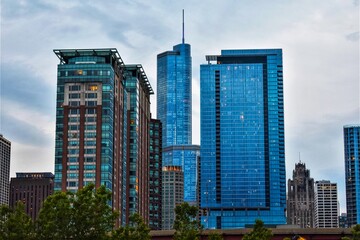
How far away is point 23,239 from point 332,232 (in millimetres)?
35142

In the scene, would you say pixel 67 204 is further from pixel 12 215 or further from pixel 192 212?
pixel 192 212

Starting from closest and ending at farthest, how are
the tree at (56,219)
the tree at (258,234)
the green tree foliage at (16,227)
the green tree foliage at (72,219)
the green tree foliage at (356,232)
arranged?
the green tree foliage at (16,227) < the tree at (56,219) < the green tree foliage at (72,219) < the tree at (258,234) < the green tree foliage at (356,232)

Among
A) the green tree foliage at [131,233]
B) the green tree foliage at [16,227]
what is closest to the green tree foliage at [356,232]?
the green tree foliage at [131,233]

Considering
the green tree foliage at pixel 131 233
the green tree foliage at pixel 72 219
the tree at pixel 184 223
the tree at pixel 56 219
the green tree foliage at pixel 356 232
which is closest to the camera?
the tree at pixel 56 219

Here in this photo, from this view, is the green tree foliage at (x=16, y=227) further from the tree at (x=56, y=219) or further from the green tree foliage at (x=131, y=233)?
the green tree foliage at (x=131, y=233)

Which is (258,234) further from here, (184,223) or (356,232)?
(356,232)

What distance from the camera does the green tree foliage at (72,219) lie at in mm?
74312

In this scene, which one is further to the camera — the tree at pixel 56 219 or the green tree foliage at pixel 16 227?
the tree at pixel 56 219

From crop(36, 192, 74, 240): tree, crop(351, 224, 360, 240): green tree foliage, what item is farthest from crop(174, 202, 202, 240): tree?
crop(351, 224, 360, 240): green tree foliage

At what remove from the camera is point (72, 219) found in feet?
246

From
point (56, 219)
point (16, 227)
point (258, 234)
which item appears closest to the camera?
point (16, 227)

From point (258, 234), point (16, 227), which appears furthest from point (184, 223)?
point (16, 227)

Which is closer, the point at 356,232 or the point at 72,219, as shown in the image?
the point at 72,219

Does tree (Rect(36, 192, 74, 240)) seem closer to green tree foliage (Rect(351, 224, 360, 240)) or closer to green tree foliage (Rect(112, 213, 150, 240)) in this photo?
green tree foliage (Rect(112, 213, 150, 240))
